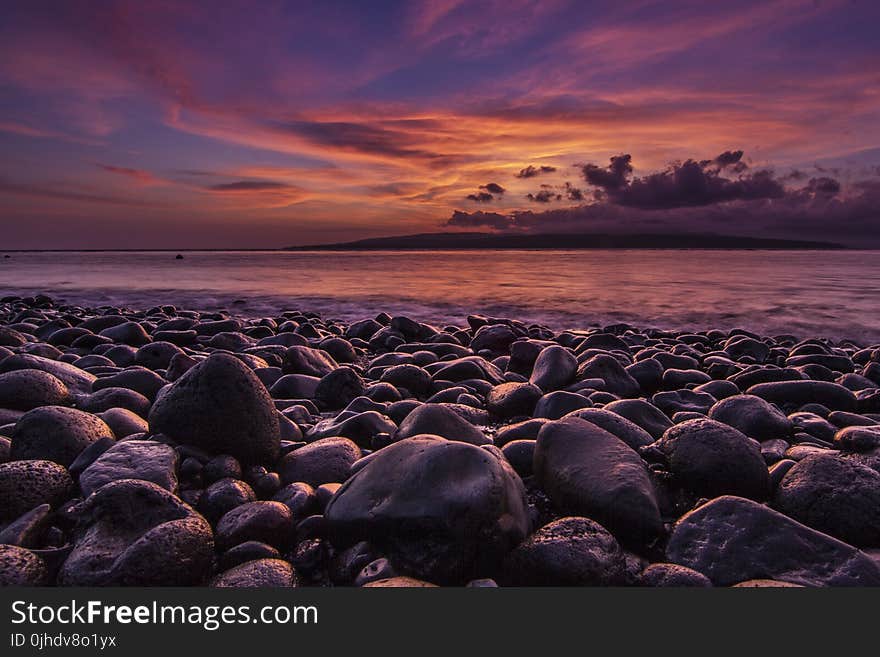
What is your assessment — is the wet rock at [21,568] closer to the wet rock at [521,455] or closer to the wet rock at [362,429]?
the wet rock at [362,429]

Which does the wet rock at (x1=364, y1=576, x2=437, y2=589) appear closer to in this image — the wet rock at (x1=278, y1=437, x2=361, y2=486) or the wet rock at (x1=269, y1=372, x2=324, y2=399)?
the wet rock at (x1=278, y1=437, x2=361, y2=486)

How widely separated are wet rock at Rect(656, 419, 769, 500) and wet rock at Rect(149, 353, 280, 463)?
188cm

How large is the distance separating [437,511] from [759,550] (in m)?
1.15

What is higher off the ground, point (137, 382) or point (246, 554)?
point (137, 382)

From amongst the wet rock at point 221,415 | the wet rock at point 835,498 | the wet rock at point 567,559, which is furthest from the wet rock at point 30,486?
the wet rock at point 835,498

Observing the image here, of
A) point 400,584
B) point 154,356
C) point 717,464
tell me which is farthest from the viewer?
point 154,356

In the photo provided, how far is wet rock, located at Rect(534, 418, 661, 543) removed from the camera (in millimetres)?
1898

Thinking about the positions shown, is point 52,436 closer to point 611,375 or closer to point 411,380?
point 411,380

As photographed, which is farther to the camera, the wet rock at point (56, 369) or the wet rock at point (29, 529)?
the wet rock at point (56, 369)

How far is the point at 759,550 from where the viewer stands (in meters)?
1.78

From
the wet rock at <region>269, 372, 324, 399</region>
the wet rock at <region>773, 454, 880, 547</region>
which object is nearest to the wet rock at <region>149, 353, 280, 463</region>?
the wet rock at <region>269, 372, 324, 399</region>

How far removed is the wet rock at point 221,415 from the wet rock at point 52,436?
282 millimetres

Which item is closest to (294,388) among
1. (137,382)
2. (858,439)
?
(137,382)

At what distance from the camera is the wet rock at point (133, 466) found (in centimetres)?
203
